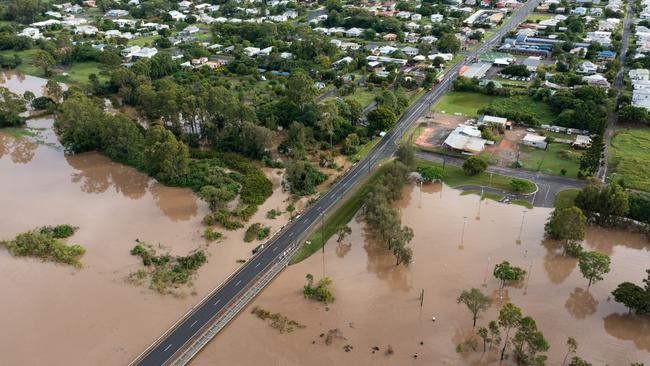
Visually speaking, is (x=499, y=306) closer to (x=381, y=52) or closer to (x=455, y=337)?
(x=455, y=337)

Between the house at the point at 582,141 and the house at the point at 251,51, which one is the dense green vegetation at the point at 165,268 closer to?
the house at the point at 582,141

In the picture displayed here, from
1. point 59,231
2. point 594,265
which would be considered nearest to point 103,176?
point 59,231

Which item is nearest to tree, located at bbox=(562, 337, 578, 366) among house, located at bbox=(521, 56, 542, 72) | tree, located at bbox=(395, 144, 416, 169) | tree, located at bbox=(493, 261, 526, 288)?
tree, located at bbox=(493, 261, 526, 288)

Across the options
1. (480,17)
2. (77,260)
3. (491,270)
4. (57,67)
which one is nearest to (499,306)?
(491,270)

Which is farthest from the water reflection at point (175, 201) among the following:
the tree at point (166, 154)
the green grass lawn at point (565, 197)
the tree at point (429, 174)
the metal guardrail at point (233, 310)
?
the green grass lawn at point (565, 197)

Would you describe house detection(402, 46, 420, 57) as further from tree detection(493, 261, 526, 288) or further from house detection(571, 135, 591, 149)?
tree detection(493, 261, 526, 288)

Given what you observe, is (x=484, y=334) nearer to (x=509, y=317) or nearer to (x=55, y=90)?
(x=509, y=317)
